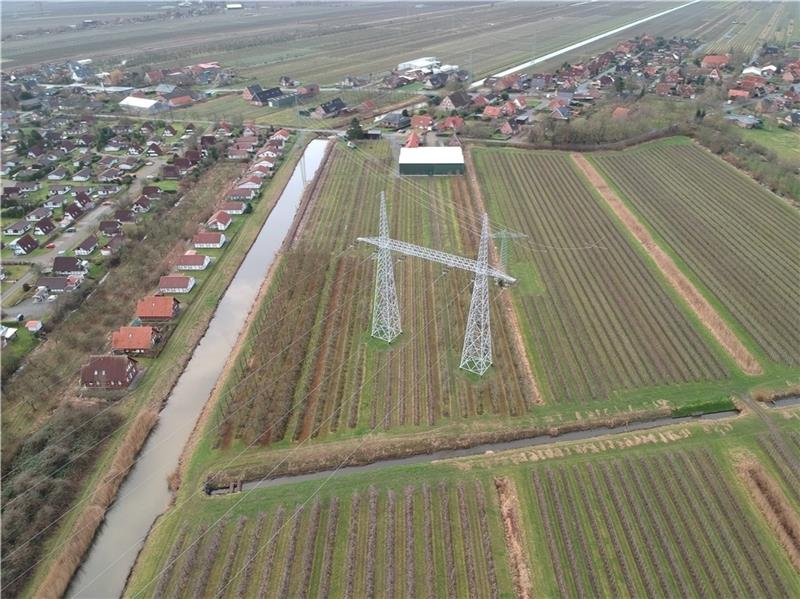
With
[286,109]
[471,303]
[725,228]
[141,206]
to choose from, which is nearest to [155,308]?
[141,206]

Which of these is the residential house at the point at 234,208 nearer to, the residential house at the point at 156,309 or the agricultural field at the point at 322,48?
the residential house at the point at 156,309

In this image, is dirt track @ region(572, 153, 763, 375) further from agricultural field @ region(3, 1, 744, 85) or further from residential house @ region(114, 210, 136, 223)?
agricultural field @ region(3, 1, 744, 85)

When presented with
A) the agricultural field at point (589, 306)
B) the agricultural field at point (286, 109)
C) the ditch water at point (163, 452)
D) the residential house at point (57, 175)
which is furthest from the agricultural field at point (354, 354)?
the agricultural field at point (286, 109)

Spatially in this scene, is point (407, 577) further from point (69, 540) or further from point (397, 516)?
point (69, 540)

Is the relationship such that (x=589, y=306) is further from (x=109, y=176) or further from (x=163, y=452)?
(x=109, y=176)

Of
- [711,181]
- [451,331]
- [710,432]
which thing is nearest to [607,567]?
[710,432]

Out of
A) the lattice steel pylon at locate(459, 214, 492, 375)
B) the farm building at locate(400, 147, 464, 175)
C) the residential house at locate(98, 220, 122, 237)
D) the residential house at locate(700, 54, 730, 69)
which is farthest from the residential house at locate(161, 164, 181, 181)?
the residential house at locate(700, 54, 730, 69)
